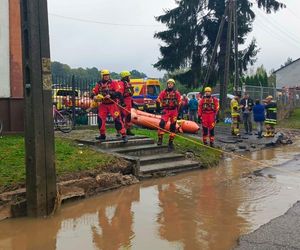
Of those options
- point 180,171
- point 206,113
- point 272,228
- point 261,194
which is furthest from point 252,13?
point 272,228

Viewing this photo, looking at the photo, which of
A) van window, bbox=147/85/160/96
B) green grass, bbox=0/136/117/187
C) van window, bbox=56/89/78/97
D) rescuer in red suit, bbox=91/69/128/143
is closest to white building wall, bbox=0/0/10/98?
green grass, bbox=0/136/117/187

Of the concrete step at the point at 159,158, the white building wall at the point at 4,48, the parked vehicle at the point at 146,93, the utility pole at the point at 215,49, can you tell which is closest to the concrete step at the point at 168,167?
the concrete step at the point at 159,158

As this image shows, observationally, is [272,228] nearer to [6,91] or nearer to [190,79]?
[6,91]

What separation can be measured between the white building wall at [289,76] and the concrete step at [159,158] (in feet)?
184

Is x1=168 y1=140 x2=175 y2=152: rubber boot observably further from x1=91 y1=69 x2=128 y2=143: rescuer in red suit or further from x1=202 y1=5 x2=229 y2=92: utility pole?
x1=202 y1=5 x2=229 y2=92: utility pole

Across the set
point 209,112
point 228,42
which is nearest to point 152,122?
point 209,112

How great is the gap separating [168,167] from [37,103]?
198 inches

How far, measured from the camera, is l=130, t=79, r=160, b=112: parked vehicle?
28031 mm

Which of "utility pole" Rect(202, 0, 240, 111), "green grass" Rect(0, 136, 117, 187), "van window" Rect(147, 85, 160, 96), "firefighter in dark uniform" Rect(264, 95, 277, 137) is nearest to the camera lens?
"green grass" Rect(0, 136, 117, 187)

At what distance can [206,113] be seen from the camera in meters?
14.3

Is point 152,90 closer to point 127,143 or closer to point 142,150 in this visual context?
point 127,143

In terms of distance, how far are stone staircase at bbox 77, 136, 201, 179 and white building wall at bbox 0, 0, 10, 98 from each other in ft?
8.80

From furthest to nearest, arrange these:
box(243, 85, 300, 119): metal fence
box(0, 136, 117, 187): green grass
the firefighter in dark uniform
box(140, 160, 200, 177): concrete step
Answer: box(243, 85, 300, 119): metal fence < the firefighter in dark uniform < box(140, 160, 200, 177): concrete step < box(0, 136, 117, 187): green grass

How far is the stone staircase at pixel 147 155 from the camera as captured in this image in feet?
34.7
